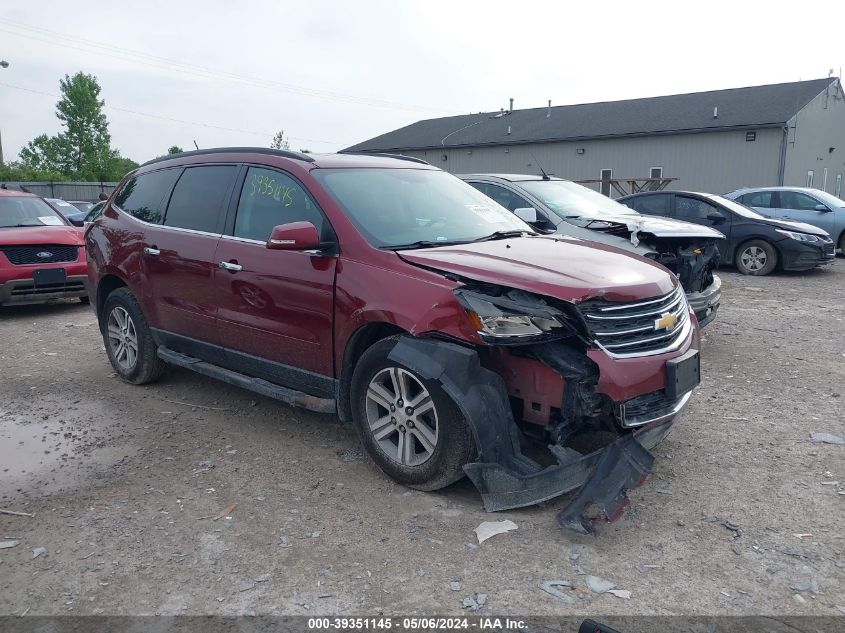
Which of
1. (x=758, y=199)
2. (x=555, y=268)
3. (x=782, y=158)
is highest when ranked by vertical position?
(x=782, y=158)

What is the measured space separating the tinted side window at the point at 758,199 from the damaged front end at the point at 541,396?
13.1m

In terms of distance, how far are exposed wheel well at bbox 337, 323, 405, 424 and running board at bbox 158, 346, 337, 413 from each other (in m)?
0.08

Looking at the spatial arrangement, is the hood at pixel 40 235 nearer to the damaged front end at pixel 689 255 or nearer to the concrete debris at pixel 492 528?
the damaged front end at pixel 689 255

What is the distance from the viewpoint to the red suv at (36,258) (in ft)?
29.6

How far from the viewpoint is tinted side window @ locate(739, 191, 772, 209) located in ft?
48.9

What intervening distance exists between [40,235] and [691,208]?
10.4 metres

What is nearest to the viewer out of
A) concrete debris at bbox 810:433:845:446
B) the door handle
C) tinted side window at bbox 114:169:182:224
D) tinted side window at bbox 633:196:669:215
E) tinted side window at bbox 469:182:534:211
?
concrete debris at bbox 810:433:845:446

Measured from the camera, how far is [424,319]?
12.0 ft

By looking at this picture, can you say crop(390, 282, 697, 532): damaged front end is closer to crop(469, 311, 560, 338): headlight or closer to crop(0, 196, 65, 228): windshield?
crop(469, 311, 560, 338): headlight

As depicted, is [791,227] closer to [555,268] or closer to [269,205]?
[555,268]

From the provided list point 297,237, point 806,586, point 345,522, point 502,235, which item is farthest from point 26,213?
point 806,586

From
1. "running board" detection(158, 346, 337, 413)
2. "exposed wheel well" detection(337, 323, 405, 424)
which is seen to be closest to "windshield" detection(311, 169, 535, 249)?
"exposed wheel well" detection(337, 323, 405, 424)

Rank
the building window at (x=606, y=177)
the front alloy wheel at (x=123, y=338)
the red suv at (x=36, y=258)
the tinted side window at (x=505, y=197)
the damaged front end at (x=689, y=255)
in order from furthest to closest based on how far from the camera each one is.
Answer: the building window at (x=606, y=177) → the red suv at (x=36, y=258) → the tinted side window at (x=505, y=197) → the damaged front end at (x=689, y=255) → the front alloy wheel at (x=123, y=338)

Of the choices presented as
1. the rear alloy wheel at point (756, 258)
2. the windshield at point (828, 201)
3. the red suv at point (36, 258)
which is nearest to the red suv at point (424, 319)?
the red suv at point (36, 258)
